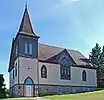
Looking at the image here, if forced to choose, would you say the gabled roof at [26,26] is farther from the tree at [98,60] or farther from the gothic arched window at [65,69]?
the tree at [98,60]

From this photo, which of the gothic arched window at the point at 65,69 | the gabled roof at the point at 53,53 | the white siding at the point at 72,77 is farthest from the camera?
the gothic arched window at the point at 65,69

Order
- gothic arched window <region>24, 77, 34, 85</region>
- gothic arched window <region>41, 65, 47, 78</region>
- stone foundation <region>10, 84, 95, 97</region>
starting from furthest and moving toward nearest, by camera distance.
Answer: gothic arched window <region>41, 65, 47, 78</region> → gothic arched window <region>24, 77, 34, 85</region> → stone foundation <region>10, 84, 95, 97</region>

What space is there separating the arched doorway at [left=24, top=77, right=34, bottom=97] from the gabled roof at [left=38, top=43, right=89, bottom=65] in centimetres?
469

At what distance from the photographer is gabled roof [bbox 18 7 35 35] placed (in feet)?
146

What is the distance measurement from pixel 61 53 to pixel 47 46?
3.64 m

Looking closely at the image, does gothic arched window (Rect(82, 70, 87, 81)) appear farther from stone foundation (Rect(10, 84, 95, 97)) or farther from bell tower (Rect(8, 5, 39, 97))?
bell tower (Rect(8, 5, 39, 97))

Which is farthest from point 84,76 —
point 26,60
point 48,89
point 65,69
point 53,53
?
point 26,60

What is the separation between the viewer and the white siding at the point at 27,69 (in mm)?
42312

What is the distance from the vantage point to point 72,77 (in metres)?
49.5

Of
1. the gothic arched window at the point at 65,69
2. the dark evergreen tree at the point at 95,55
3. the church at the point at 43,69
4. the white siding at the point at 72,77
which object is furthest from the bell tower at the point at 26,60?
Answer: the dark evergreen tree at the point at 95,55

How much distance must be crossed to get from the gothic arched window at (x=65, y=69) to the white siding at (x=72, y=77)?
751mm

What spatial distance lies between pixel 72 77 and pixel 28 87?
10280 millimetres

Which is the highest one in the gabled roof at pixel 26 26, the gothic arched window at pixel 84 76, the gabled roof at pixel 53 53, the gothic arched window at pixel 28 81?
the gabled roof at pixel 26 26

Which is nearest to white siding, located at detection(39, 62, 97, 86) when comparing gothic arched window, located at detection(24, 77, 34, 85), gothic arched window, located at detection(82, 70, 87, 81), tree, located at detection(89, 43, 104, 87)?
gothic arched window, located at detection(82, 70, 87, 81)
